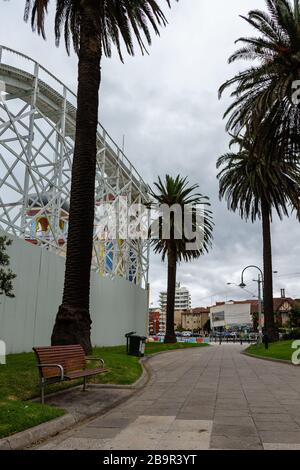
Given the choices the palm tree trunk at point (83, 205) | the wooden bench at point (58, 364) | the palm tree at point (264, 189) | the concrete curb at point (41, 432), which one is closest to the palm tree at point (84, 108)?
the palm tree trunk at point (83, 205)

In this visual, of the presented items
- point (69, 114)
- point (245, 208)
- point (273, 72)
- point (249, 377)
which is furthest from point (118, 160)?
point (249, 377)

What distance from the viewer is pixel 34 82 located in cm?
2214

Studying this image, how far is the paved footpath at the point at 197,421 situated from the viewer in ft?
18.5

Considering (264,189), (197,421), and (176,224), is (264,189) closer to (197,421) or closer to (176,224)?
(176,224)

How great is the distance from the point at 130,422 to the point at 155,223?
115 ft

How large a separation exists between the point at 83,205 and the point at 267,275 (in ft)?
80.0

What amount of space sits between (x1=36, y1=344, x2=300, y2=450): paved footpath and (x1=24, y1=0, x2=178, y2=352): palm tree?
292cm

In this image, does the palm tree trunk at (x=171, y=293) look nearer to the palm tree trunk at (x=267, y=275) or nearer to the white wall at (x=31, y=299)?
the palm tree trunk at (x=267, y=275)

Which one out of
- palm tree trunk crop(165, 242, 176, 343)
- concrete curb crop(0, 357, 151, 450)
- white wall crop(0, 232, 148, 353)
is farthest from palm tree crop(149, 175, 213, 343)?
concrete curb crop(0, 357, 151, 450)

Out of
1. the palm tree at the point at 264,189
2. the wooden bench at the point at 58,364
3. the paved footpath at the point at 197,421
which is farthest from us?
the palm tree at the point at 264,189

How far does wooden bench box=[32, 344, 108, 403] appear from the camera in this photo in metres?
8.12

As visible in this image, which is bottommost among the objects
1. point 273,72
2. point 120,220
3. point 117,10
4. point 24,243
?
point 24,243

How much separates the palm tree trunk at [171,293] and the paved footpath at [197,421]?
26736 mm
